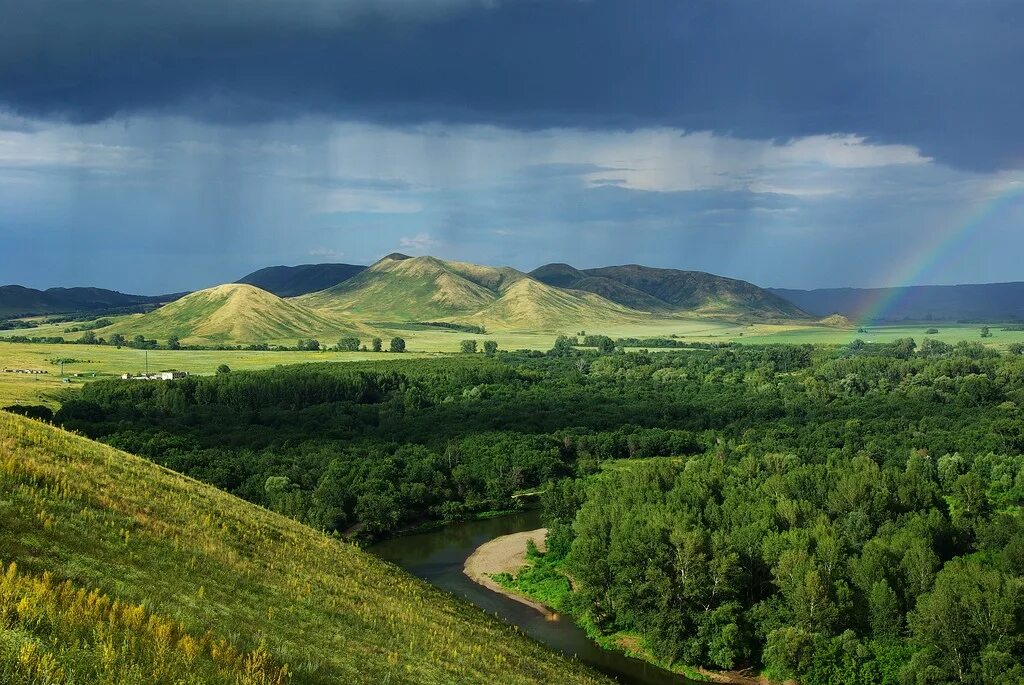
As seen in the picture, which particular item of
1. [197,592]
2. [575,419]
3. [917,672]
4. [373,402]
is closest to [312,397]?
[373,402]

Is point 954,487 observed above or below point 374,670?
below

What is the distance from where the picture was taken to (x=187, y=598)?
20859mm

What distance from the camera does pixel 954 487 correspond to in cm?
8894

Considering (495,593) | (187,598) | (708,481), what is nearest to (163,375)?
(495,593)

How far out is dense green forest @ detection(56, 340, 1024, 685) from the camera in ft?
177

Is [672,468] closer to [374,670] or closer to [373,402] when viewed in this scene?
[374,670]

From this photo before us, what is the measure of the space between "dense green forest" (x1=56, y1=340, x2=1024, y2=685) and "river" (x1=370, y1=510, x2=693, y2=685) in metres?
2.24

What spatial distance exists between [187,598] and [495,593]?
51.0m

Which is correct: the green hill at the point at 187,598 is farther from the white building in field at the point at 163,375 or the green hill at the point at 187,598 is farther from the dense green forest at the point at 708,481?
the white building in field at the point at 163,375

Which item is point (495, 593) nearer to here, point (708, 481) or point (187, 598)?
point (708, 481)

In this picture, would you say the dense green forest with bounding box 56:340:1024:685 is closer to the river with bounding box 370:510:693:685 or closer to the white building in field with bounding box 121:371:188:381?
the river with bounding box 370:510:693:685

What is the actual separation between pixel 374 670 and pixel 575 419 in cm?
11919

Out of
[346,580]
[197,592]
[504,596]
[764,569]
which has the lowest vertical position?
[504,596]

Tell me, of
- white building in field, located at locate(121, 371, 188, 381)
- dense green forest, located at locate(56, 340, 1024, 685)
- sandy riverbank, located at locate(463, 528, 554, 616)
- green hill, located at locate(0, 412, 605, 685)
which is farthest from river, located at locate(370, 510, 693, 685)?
white building in field, located at locate(121, 371, 188, 381)
